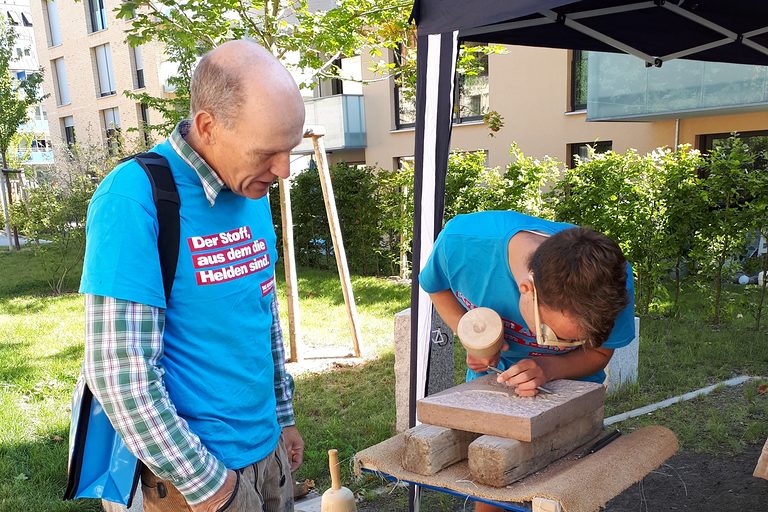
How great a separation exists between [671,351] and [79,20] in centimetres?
2657

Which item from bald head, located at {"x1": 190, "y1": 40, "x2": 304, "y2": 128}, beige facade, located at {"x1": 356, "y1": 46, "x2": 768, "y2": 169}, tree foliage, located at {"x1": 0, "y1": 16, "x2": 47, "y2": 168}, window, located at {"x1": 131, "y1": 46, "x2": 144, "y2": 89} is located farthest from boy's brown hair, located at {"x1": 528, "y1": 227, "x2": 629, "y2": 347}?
window, located at {"x1": 131, "y1": 46, "x2": 144, "y2": 89}

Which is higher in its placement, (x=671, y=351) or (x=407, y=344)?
(x=407, y=344)

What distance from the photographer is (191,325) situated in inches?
55.6

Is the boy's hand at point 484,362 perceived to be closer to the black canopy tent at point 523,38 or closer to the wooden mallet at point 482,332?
the wooden mallet at point 482,332

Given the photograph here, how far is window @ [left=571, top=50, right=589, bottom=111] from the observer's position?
12.2 meters

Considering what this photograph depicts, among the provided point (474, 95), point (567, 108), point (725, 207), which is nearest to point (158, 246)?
point (725, 207)

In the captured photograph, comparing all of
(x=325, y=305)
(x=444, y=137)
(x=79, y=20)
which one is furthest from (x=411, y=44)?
(x=79, y=20)

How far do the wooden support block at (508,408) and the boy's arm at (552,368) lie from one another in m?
0.03

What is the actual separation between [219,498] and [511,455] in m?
0.68

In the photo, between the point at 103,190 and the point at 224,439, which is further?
the point at 224,439

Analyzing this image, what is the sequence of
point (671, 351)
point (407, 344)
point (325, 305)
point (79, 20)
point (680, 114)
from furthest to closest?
point (79, 20) → point (680, 114) → point (325, 305) → point (671, 351) → point (407, 344)

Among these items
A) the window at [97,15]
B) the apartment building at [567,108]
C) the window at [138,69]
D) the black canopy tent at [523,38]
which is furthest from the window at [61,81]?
the black canopy tent at [523,38]

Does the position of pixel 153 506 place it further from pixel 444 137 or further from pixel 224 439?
pixel 444 137

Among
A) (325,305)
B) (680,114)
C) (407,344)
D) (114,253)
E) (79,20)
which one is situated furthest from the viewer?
(79,20)
